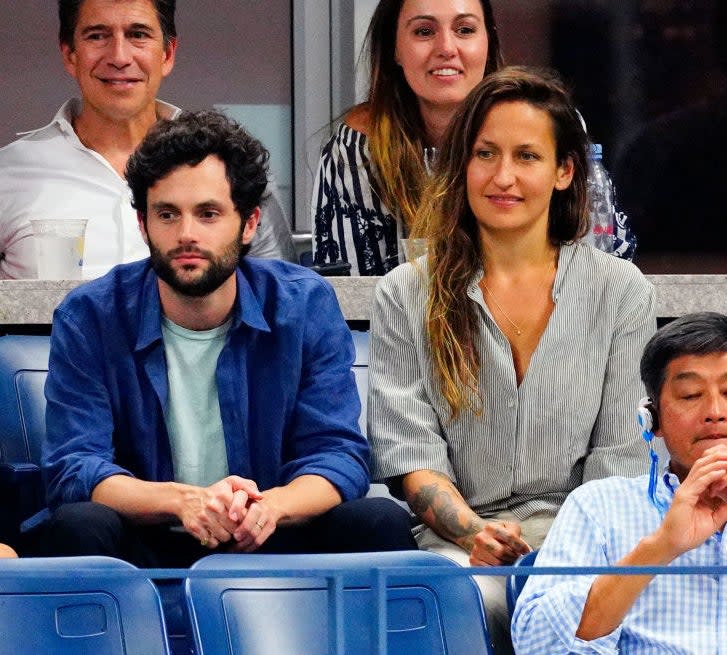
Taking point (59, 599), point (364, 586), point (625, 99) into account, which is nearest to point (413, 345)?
point (364, 586)

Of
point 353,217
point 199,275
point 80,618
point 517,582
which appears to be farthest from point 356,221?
point 80,618

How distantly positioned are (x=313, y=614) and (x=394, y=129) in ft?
5.10

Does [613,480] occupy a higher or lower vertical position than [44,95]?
lower

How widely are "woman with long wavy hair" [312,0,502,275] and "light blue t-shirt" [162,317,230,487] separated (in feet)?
2.17

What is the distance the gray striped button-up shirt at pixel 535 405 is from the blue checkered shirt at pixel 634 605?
428 mm

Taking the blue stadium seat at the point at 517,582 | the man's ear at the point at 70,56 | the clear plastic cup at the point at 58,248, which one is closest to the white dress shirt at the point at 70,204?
the man's ear at the point at 70,56

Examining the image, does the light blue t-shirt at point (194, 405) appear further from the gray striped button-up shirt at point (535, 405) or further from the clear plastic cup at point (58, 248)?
the clear plastic cup at point (58, 248)

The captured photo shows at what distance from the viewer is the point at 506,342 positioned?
111 inches

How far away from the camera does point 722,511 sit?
2150 mm

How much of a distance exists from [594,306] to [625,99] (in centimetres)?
188

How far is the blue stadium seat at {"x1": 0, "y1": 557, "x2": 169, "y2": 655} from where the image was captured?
6.59ft

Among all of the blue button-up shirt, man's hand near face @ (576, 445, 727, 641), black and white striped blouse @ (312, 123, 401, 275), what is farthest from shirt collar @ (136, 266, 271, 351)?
man's hand near face @ (576, 445, 727, 641)

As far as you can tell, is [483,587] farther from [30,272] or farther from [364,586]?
[30,272]

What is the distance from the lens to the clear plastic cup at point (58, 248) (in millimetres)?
3293
